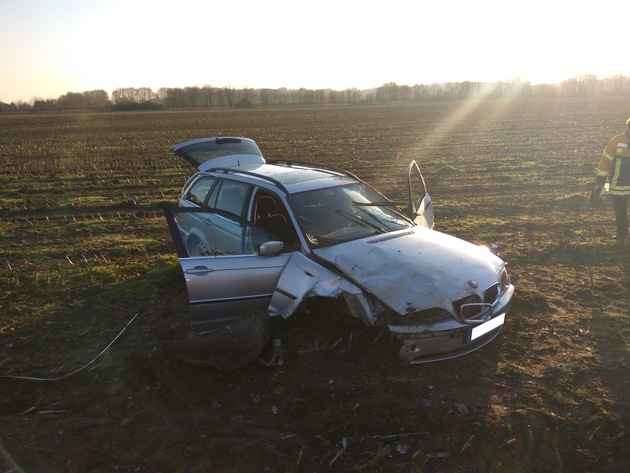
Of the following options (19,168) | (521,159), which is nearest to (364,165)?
(521,159)

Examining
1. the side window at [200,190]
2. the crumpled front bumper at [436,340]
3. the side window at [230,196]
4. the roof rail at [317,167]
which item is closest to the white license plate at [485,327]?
the crumpled front bumper at [436,340]

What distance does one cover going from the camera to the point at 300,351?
476 cm

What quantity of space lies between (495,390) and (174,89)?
12039cm

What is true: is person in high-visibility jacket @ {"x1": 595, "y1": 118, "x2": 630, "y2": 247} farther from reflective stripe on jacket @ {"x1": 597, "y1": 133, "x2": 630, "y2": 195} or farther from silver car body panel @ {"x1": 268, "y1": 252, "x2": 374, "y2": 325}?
silver car body panel @ {"x1": 268, "y1": 252, "x2": 374, "y2": 325}

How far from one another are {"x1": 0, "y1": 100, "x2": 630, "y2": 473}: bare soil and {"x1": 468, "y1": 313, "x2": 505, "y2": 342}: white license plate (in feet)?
1.23

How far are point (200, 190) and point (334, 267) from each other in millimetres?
2956

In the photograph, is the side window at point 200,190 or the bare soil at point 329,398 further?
the side window at point 200,190

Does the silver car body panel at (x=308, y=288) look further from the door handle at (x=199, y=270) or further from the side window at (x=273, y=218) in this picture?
the door handle at (x=199, y=270)

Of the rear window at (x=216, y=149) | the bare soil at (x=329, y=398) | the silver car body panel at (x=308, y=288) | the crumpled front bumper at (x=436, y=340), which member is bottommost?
the bare soil at (x=329, y=398)

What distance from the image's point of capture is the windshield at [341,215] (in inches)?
200

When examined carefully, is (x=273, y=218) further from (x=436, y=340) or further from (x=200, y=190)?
(x=436, y=340)

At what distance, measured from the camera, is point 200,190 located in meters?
6.77

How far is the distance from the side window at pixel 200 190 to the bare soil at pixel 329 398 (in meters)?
1.34

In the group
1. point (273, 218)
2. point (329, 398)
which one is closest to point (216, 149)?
point (273, 218)
